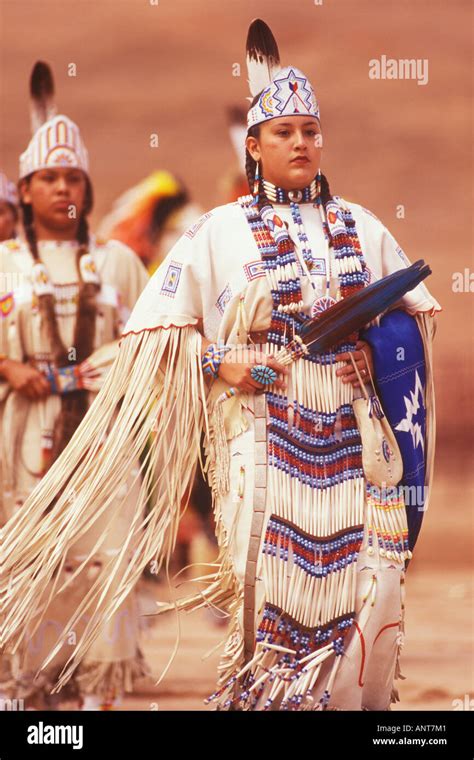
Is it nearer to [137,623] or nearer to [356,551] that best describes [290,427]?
[356,551]

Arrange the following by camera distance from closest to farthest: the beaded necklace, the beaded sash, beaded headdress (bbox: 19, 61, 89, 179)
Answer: the beaded sash < the beaded necklace < beaded headdress (bbox: 19, 61, 89, 179)

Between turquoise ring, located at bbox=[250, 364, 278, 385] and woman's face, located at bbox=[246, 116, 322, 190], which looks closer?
turquoise ring, located at bbox=[250, 364, 278, 385]

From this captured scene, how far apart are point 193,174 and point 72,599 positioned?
5.99ft

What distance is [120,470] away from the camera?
4801 millimetres

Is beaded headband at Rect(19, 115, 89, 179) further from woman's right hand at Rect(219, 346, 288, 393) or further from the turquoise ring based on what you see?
the turquoise ring

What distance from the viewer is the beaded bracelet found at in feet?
15.4

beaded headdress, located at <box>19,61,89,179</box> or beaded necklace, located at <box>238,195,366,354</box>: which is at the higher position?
beaded headdress, located at <box>19,61,89,179</box>

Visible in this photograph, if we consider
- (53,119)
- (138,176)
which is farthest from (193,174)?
(53,119)

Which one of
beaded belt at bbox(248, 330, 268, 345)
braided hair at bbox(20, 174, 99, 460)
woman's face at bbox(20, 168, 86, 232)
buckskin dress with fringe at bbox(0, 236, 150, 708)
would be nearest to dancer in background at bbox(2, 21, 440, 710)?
beaded belt at bbox(248, 330, 268, 345)

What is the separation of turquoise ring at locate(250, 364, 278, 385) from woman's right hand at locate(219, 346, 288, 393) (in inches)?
0.4

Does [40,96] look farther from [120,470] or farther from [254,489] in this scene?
[254,489]

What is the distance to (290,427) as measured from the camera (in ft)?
15.3
